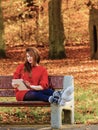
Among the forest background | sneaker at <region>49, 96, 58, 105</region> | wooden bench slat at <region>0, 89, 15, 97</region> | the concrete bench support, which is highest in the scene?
sneaker at <region>49, 96, 58, 105</region>

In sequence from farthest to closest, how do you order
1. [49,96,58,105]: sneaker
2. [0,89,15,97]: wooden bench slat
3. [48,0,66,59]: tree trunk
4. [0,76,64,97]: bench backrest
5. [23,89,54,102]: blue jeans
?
[48,0,66,59]: tree trunk, [0,89,15,97]: wooden bench slat, [0,76,64,97]: bench backrest, [23,89,54,102]: blue jeans, [49,96,58,105]: sneaker

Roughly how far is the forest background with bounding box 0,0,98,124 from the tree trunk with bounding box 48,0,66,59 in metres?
0.46

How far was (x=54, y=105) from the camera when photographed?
9.16m

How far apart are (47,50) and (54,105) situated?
869 inches

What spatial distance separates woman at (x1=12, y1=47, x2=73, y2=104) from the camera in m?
9.45

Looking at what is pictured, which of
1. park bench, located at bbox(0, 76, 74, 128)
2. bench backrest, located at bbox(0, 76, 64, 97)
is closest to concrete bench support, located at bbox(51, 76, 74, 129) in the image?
park bench, located at bbox(0, 76, 74, 128)

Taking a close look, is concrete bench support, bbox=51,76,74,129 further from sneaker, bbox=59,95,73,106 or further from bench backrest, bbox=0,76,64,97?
bench backrest, bbox=0,76,64,97

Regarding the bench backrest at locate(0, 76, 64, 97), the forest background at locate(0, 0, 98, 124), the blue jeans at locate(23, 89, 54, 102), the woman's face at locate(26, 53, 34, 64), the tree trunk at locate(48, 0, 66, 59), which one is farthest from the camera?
the tree trunk at locate(48, 0, 66, 59)

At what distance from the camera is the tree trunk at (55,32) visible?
25953mm

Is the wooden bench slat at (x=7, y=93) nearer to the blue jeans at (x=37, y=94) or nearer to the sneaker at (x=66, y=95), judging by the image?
the blue jeans at (x=37, y=94)

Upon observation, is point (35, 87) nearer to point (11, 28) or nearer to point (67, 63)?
point (67, 63)

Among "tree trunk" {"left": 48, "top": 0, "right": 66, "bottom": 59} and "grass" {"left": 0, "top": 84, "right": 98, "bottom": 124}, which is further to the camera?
"tree trunk" {"left": 48, "top": 0, "right": 66, "bottom": 59}

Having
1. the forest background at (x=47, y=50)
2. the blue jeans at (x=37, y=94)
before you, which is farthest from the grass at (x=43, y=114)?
the blue jeans at (x=37, y=94)

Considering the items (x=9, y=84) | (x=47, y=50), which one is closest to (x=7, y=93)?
(x=9, y=84)
